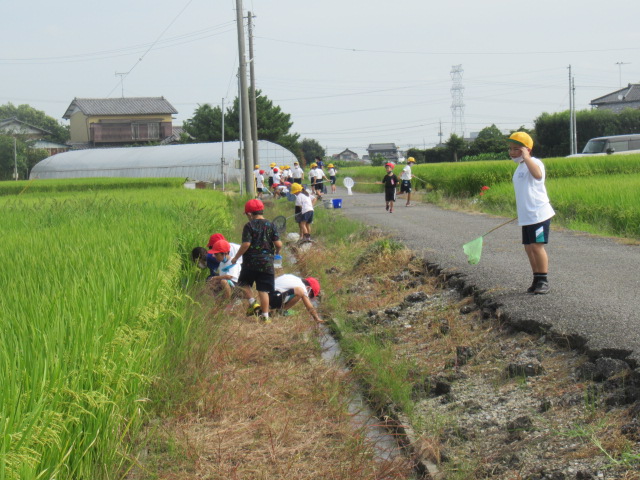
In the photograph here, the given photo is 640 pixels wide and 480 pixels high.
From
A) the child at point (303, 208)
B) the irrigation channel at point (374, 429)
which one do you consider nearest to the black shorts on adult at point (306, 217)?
the child at point (303, 208)

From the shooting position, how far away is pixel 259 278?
8031mm

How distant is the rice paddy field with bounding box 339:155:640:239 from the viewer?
13.3m

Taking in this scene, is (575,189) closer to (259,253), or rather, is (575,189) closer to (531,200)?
(531,200)

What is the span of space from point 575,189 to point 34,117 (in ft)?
259

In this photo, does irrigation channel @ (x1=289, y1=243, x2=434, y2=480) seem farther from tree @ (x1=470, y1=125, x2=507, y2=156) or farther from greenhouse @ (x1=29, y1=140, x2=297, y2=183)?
tree @ (x1=470, y1=125, x2=507, y2=156)

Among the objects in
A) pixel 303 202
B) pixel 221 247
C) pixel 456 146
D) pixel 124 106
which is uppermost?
pixel 124 106

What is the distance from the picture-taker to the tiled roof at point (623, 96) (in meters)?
70.4

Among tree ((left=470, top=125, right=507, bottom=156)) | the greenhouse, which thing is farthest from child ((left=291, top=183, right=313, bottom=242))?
tree ((left=470, top=125, right=507, bottom=156))

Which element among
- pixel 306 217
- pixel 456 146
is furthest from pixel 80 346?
pixel 456 146

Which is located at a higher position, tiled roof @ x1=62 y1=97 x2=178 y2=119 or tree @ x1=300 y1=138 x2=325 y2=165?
tiled roof @ x1=62 y1=97 x2=178 y2=119

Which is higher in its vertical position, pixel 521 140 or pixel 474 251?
pixel 521 140

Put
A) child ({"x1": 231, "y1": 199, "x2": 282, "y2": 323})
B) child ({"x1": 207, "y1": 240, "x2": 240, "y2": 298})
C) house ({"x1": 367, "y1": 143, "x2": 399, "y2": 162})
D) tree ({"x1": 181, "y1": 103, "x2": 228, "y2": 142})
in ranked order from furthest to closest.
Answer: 1. house ({"x1": 367, "y1": 143, "x2": 399, "y2": 162})
2. tree ({"x1": 181, "y1": 103, "x2": 228, "y2": 142})
3. child ({"x1": 207, "y1": 240, "x2": 240, "y2": 298})
4. child ({"x1": 231, "y1": 199, "x2": 282, "y2": 323})

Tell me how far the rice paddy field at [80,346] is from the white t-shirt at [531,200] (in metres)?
3.15

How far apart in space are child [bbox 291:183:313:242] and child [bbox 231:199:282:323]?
6670 mm
